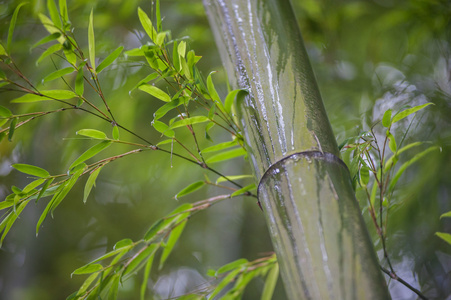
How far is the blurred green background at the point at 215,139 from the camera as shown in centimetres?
113

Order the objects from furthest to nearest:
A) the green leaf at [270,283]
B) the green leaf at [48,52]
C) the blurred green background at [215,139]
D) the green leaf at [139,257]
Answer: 1. the blurred green background at [215,139]
2. the green leaf at [270,283]
3. the green leaf at [139,257]
4. the green leaf at [48,52]

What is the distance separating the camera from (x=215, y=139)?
1390mm

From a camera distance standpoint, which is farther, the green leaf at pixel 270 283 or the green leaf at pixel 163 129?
the green leaf at pixel 270 283

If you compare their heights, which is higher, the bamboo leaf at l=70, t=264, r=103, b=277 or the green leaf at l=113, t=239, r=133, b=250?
the green leaf at l=113, t=239, r=133, b=250

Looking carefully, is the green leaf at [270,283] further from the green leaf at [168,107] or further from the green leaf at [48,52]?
the green leaf at [48,52]

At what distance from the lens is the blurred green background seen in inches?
44.6

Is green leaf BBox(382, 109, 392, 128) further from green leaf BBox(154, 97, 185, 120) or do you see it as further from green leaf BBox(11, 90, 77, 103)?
green leaf BBox(11, 90, 77, 103)

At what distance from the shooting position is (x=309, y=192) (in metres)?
0.43

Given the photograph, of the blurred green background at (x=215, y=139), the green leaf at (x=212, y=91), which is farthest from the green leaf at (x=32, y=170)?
the blurred green background at (x=215, y=139)

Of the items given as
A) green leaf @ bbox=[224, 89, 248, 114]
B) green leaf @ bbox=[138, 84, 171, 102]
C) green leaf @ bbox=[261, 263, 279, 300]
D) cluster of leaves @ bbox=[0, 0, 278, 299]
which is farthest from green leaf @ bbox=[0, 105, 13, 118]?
green leaf @ bbox=[261, 263, 279, 300]

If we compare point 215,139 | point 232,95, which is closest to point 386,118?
point 232,95

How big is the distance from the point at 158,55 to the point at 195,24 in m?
0.76

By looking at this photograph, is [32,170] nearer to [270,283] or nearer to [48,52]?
[48,52]

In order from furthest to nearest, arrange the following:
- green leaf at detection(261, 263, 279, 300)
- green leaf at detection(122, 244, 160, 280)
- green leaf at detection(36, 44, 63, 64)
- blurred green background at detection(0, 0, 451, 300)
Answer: blurred green background at detection(0, 0, 451, 300), green leaf at detection(261, 263, 279, 300), green leaf at detection(122, 244, 160, 280), green leaf at detection(36, 44, 63, 64)
